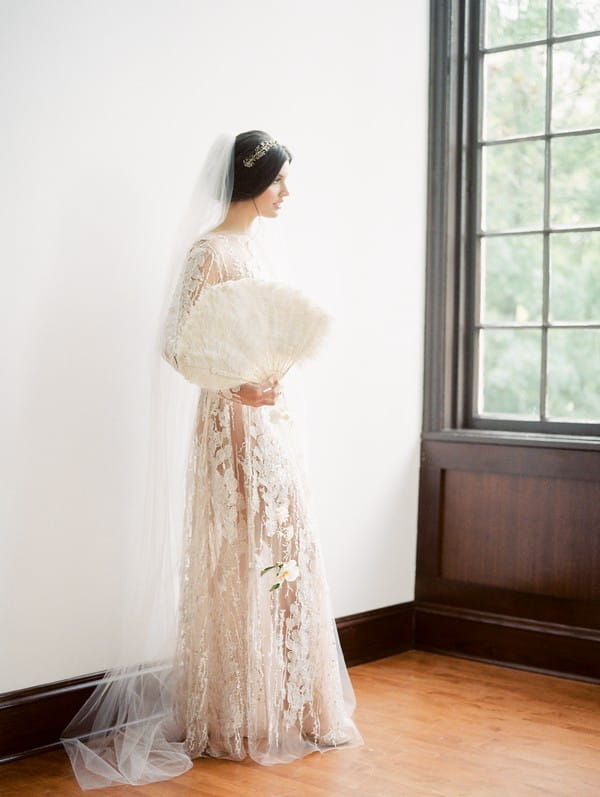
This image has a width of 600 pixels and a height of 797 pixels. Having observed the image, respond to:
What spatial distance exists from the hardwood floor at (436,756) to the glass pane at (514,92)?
2225mm

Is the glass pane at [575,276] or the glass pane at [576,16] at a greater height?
the glass pane at [576,16]

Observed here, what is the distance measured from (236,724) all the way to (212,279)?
1303 millimetres

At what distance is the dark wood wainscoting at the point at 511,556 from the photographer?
3990 millimetres

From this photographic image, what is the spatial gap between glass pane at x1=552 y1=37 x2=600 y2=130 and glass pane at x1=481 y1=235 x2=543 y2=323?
1.58 feet

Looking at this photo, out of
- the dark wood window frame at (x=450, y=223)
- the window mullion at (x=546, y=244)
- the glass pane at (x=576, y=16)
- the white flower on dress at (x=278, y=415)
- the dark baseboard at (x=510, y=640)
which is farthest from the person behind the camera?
the dark wood window frame at (x=450, y=223)

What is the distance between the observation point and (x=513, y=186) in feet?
14.3

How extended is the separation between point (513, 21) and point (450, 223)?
0.86 meters

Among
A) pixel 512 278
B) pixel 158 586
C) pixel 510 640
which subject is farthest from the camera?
pixel 512 278

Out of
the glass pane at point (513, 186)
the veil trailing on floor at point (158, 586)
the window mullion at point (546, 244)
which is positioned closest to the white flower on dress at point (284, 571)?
the veil trailing on floor at point (158, 586)

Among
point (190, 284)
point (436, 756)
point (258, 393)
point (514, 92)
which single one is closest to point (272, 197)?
point (190, 284)

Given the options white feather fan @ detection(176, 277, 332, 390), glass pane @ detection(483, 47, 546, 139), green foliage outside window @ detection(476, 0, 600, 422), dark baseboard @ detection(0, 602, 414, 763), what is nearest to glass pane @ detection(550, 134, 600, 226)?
green foliage outside window @ detection(476, 0, 600, 422)

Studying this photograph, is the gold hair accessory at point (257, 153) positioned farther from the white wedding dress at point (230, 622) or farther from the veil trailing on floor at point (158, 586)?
the white wedding dress at point (230, 622)

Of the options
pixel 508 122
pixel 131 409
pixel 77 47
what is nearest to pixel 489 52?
pixel 508 122

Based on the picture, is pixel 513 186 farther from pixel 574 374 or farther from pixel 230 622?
pixel 230 622
